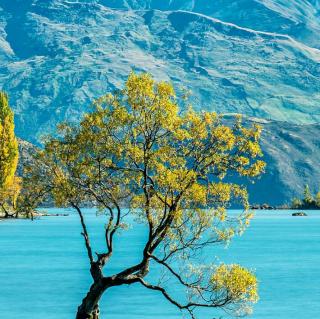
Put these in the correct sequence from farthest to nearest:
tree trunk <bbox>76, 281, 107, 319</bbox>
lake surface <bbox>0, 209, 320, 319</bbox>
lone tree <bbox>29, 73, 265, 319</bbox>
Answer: lake surface <bbox>0, 209, 320, 319</bbox>
tree trunk <bbox>76, 281, 107, 319</bbox>
lone tree <bbox>29, 73, 265, 319</bbox>

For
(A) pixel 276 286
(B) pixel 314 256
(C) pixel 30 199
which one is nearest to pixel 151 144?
(C) pixel 30 199

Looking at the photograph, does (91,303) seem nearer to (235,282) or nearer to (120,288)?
(235,282)

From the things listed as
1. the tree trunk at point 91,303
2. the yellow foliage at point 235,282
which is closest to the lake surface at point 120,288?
the yellow foliage at point 235,282

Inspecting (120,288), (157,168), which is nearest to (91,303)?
(157,168)

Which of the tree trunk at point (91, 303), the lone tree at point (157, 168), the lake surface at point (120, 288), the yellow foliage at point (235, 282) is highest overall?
the lone tree at point (157, 168)

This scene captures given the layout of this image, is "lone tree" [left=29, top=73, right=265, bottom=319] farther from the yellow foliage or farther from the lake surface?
the lake surface

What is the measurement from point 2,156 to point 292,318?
124044 mm

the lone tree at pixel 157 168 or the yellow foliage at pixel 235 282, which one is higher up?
the lone tree at pixel 157 168

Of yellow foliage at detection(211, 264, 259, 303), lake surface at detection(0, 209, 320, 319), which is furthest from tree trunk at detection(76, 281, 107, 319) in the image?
lake surface at detection(0, 209, 320, 319)

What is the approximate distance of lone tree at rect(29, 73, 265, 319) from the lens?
48.7 meters

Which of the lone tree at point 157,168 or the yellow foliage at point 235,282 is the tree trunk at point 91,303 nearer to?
the lone tree at point 157,168

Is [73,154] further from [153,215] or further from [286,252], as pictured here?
[286,252]

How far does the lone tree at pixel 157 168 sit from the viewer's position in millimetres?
48688

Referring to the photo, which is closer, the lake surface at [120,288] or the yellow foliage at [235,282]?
the yellow foliage at [235,282]
